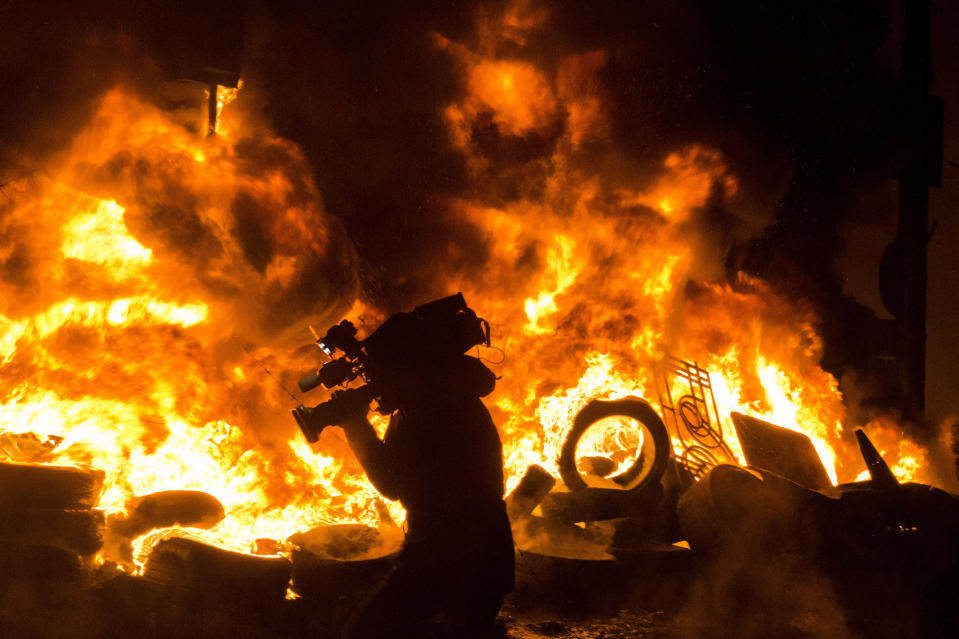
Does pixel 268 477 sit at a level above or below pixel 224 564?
above

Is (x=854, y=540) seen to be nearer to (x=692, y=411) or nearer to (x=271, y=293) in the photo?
(x=692, y=411)

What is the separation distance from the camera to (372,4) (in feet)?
28.2

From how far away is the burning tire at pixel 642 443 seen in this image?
749 centimetres

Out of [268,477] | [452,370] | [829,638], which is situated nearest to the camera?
[452,370]

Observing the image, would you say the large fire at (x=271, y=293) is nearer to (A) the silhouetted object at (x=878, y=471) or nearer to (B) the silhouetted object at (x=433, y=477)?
(B) the silhouetted object at (x=433, y=477)

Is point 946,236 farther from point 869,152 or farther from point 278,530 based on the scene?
point 278,530

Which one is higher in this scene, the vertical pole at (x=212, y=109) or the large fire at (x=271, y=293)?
the vertical pole at (x=212, y=109)

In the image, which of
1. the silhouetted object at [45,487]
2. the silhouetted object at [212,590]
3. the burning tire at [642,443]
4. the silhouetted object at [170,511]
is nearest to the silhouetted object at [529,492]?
the burning tire at [642,443]

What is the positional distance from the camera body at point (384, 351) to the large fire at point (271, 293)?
9.19ft

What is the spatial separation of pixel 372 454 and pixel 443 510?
23.0 inches

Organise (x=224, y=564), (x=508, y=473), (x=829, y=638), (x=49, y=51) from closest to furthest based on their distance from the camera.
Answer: (x=224, y=564), (x=829, y=638), (x=49, y=51), (x=508, y=473)

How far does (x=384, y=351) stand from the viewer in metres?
3.92

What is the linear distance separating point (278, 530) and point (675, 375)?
6585 mm

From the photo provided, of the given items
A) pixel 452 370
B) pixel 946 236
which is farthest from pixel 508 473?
pixel 946 236
